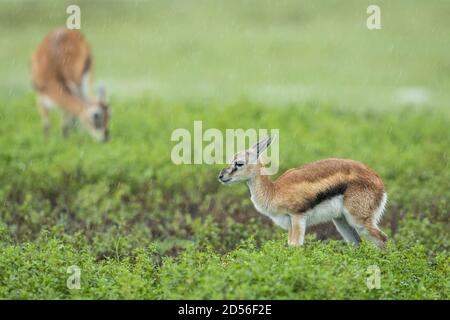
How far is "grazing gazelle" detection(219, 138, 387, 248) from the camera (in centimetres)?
776

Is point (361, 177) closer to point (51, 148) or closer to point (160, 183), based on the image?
point (160, 183)

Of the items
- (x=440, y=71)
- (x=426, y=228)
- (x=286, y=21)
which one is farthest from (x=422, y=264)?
(x=286, y=21)

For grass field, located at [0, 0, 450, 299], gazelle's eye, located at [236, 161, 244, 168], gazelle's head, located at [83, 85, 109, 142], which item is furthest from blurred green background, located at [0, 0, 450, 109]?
gazelle's eye, located at [236, 161, 244, 168]

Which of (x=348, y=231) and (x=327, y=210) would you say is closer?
(x=327, y=210)

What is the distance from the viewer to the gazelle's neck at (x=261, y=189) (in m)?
7.91

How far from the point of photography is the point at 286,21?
23672mm

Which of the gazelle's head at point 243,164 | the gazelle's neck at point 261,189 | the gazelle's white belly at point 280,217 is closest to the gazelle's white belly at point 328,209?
the gazelle's white belly at point 280,217

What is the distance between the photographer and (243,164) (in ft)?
26.1

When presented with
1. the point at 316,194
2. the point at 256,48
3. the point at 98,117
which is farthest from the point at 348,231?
the point at 256,48

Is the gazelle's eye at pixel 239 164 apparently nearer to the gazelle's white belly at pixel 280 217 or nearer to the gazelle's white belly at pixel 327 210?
the gazelle's white belly at pixel 280 217

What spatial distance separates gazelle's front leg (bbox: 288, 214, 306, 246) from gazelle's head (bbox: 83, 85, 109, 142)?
5.60 meters

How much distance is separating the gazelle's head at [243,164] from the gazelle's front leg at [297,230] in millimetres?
588

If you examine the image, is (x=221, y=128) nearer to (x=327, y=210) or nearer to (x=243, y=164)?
(x=243, y=164)

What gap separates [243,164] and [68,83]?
661 centimetres
